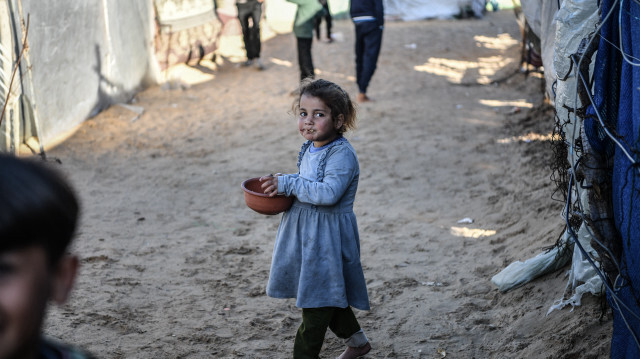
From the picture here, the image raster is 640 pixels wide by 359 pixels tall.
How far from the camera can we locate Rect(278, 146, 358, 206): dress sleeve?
114 inches

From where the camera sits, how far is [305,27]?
985 cm

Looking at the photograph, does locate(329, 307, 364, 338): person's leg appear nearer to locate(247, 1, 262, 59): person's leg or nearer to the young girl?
A: the young girl

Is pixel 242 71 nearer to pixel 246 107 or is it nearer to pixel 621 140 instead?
pixel 246 107

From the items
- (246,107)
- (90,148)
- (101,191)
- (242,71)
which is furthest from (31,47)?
(242,71)

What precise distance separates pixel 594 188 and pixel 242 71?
974cm

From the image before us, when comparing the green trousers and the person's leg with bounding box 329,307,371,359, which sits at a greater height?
the green trousers

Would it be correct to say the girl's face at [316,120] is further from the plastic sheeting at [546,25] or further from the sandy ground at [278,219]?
the plastic sheeting at [546,25]

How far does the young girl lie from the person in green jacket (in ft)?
21.7

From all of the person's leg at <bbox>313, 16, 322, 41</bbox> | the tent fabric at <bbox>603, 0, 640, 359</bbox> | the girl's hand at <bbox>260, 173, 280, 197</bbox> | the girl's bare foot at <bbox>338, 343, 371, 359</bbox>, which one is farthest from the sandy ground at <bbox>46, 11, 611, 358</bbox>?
the person's leg at <bbox>313, 16, 322, 41</bbox>

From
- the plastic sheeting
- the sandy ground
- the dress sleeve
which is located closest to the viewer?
the dress sleeve

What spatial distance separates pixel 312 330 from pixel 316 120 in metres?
0.95

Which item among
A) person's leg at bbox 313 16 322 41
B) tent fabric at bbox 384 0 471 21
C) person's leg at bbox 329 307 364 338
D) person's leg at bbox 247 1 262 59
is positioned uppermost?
person's leg at bbox 329 307 364 338

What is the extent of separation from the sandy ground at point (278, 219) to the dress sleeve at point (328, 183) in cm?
108

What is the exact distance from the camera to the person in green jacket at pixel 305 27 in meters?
9.73
